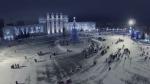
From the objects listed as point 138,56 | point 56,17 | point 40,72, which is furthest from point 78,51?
point 56,17

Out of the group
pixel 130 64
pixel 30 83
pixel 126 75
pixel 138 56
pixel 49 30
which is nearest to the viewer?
pixel 30 83

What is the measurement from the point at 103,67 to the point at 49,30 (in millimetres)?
74459

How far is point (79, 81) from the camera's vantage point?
42.8m

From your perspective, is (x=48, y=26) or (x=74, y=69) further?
(x=48, y=26)

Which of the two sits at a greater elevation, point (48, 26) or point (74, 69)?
point (48, 26)

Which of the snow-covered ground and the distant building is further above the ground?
the distant building

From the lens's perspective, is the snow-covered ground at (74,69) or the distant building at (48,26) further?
the distant building at (48,26)

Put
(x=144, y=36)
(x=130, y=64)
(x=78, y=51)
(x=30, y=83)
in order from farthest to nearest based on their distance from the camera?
(x=144, y=36)
(x=78, y=51)
(x=130, y=64)
(x=30, y=83)

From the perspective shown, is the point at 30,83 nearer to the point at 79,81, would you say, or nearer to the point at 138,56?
the point at 79,81

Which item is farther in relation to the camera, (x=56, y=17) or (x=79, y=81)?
(x=56, y=17)

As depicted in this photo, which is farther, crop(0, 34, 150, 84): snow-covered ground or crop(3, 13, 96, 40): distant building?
crop(3, 13, 96, 40): distant building

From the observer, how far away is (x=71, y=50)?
7162 centimetres

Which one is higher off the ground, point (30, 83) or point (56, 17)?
point (56, 17)

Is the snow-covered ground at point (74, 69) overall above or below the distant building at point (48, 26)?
below
